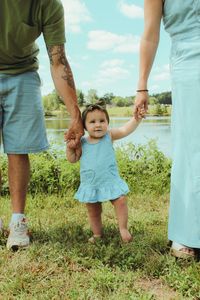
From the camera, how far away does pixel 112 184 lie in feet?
12.9

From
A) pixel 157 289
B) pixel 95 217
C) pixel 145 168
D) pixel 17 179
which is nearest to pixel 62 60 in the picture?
pixel 17 179

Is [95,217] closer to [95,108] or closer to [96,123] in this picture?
[96,123]

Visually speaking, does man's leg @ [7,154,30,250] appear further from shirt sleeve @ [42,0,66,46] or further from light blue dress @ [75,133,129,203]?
shirt sleeve @ [42,0,66,46]

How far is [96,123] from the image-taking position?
3988 mm

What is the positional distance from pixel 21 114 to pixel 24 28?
26.2 inches

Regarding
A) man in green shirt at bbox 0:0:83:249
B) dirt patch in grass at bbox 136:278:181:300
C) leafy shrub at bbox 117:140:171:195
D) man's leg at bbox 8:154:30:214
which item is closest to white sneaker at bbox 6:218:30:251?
man in green shirt at bbox 0:0:83:249

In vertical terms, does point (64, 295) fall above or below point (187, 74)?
below

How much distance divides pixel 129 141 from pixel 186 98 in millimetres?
4454

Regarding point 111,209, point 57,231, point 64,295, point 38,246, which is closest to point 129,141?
point 111,209

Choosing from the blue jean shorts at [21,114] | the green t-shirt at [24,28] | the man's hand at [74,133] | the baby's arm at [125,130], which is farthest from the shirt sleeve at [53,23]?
the baby's arm at [125,130]

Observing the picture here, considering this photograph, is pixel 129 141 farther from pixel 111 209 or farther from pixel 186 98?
pixel 186 98

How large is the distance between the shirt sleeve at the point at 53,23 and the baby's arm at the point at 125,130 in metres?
0.81

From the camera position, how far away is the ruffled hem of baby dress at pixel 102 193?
3889 mm

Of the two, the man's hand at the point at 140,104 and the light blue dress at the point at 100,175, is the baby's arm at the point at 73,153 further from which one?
the man's hand at the point at 140,104
